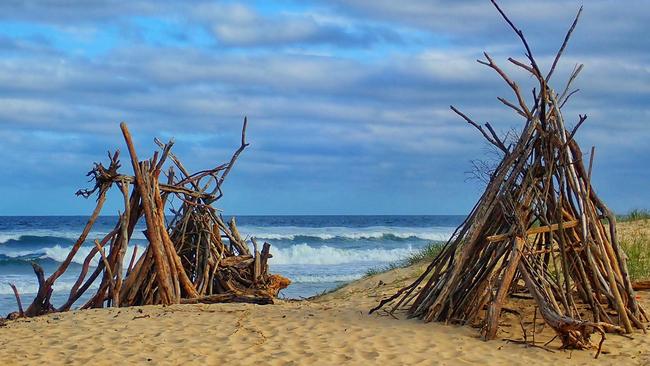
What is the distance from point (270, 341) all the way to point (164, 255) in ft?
9.00

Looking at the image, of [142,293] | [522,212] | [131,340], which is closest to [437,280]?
[522,212]

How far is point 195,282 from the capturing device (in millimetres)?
11461

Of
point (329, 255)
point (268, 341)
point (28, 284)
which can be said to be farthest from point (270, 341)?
point (329, 255)

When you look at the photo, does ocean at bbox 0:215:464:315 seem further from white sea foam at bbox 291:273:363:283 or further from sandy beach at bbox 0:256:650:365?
sandy beach at bbox 0:256:650:365

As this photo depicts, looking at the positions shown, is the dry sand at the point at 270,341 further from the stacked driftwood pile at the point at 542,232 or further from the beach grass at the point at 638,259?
the beach grass at the point at 638,259

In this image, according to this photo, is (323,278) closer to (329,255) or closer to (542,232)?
(329,255)

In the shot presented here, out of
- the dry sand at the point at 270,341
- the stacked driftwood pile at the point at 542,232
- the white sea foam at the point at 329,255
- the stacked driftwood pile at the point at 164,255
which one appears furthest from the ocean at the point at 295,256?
the stacked driftwood pile at the point at 542,232

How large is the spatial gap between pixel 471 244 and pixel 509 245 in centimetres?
37

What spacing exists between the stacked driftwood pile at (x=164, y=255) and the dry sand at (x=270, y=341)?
2.27 ft

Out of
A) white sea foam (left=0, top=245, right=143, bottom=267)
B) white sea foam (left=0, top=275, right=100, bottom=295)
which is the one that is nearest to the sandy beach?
white sea foam (left=0, top=275, right=100, bottom=295)

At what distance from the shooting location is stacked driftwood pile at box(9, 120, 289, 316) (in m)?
10.6

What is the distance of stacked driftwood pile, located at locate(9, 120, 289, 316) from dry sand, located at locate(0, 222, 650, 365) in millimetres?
692

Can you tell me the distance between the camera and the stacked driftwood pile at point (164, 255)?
10562mm

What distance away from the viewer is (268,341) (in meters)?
8.38
